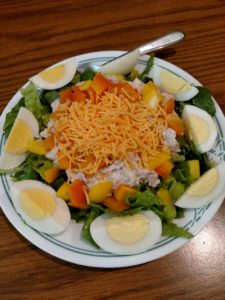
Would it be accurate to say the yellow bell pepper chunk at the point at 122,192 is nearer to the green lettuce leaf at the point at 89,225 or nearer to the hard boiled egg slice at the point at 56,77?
the green lettuce leaf at the point at 89,225

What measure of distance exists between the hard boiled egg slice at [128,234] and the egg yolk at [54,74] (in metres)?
0.63

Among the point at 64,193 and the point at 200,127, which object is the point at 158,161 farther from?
the point at 64,193

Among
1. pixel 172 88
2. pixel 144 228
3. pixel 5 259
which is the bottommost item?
pixel 5 259

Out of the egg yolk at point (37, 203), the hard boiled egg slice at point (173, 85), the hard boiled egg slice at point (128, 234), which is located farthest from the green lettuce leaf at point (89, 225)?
the hard boiled egg slice at point (173, 85)

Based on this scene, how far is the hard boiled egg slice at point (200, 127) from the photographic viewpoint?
1471 millimetres

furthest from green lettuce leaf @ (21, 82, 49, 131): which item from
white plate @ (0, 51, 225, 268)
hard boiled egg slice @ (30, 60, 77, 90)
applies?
white plate @ (0, 51, 225, 268)

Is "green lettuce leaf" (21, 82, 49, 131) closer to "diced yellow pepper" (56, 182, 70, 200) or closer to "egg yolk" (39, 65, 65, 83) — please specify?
"egg yolk" (39, 65, 65, 83)

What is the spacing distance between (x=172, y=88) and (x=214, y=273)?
2.32ft

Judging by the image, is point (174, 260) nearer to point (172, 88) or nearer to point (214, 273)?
point (214, 273)

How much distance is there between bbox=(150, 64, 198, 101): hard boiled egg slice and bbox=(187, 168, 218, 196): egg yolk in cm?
35

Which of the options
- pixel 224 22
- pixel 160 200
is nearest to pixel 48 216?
pixel 160 200

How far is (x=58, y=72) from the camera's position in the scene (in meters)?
1.62

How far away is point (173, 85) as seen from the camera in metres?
1.59

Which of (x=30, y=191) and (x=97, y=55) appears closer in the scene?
(x=30, y=191)
